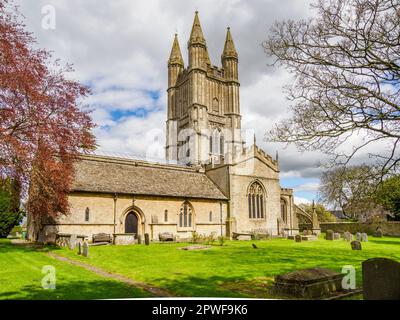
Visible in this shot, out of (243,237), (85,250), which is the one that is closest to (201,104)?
(243,237)

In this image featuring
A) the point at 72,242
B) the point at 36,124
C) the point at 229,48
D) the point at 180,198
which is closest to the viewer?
the point at 36,124

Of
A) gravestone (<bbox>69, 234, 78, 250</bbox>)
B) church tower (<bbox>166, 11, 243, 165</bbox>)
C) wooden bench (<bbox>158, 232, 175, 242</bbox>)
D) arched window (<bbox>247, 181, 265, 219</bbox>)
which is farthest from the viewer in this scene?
church tower (<bbox>166, 11, 243, 165</bbox>)

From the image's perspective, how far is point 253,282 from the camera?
9172 mm

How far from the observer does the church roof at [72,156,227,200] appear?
2417cm

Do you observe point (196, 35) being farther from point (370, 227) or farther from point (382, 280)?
point (382, 280)

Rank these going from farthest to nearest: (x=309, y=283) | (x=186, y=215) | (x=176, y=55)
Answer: (x=176, y=55), (x=186, y=215), (x=309, y=283)

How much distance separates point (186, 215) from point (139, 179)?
502 cm

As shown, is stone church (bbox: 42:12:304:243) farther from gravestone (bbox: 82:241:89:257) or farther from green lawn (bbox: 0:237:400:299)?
green lawn (bbox: 0:237:400:299)

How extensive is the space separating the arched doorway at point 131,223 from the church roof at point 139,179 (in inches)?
71.1

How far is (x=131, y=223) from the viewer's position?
25.1 meters

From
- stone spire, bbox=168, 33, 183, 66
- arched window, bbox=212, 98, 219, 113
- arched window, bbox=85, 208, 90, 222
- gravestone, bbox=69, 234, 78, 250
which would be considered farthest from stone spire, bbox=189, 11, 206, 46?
gravestone, bbox=69, 234, 78, 250

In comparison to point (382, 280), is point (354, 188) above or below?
above

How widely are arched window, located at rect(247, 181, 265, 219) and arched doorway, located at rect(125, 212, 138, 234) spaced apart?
1170 centimetres

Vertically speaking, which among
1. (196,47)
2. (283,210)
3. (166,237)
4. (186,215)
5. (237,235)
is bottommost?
(237,235)
